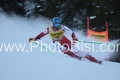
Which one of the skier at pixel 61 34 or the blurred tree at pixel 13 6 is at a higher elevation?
the blurred tree at pixel 13 6

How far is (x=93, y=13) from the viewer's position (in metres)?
15.3

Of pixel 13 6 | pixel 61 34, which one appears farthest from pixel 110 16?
pixel 61 34

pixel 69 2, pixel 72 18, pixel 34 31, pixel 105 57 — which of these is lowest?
pixel 105 57

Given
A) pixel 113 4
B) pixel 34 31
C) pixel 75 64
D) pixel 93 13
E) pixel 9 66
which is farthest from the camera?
pixel 93 13

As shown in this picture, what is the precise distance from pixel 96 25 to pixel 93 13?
1177 mm

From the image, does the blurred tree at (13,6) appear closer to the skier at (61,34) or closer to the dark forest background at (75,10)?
the dark forest background at (75,10)

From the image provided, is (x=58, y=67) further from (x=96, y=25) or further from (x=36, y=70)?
(x=96, y=25)

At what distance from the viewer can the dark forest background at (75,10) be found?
46.9 ft

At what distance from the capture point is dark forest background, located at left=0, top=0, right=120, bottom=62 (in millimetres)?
14305

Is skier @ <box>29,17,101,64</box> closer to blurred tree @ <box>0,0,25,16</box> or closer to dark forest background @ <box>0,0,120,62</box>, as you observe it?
dark forest background @ <box>0,0,120,62</box>

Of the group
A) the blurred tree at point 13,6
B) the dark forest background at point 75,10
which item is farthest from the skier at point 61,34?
the blurred tree at point 13,6

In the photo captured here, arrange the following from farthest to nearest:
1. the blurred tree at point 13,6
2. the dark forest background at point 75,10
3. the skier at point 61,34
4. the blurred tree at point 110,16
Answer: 1. the blurred tree at point 13,6
2. the dark forest background at point 75,10
3. the blurred tree at point 110,16
4. the skier at point 61,34

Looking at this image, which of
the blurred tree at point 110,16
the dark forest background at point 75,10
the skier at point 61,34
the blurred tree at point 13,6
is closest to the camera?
the skier at point 61,34

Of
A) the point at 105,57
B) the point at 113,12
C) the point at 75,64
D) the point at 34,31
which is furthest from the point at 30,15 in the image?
the point at 75,64
